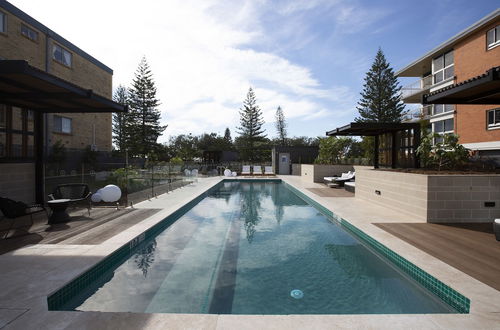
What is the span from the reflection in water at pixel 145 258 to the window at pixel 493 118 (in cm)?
1631

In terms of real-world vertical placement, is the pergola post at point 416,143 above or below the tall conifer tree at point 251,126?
below

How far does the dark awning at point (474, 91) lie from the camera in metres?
4.15

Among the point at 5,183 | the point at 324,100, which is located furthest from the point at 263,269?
the point at 324,100

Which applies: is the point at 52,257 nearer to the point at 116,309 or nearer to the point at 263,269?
the point at 116,309

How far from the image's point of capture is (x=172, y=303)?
9.78 feet

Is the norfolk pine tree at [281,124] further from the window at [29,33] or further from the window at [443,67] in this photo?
the window at [29,33]

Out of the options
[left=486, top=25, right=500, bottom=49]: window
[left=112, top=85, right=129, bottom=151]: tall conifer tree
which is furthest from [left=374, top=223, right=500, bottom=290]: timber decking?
[left=112, top=85, right=129, bottom=151]: tall conifer tree

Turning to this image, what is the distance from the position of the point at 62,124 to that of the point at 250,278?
17.0 meters

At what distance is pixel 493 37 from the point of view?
1298 centimetres

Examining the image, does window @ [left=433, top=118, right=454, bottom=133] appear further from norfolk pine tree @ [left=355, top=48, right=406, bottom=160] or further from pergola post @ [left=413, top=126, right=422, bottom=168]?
norfolk pine tree @ [left=355, top=48, right=406, bottom=160]

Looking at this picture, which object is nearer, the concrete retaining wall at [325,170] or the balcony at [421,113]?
the concrete retaining wall at [325,170]

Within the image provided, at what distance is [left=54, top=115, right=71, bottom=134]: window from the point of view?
15406 millimetres

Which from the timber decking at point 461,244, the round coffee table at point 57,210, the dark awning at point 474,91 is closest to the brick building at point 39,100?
the round coffee table at point 57,210

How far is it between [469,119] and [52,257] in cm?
1852
